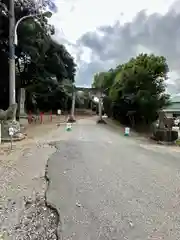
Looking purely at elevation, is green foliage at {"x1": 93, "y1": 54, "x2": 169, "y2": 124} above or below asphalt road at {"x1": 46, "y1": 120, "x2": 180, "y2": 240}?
above

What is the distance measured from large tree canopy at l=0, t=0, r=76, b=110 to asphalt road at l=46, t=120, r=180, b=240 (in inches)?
444

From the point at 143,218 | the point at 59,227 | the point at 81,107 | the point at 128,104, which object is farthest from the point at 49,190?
the point at 81,107

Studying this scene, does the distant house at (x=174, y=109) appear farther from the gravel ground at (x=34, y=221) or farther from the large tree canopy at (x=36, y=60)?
the gravel ground at (x=34, y=221)

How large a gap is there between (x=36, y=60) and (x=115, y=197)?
17945mm

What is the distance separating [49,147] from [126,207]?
547cm

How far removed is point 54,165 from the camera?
241 inches

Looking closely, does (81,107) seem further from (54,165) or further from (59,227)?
(59,227)

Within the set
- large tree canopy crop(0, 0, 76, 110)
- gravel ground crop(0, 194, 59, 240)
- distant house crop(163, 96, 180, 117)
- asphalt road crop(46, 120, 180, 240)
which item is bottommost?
gravel ground crop(0, 194, 59, 240)

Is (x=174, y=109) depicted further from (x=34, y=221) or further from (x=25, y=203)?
(x=34, y=221)

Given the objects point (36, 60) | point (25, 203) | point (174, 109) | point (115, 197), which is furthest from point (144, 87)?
point (174, 109)

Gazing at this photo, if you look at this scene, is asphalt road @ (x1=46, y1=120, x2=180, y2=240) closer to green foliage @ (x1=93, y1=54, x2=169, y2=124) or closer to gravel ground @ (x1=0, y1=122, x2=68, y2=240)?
gravel ground @ (x1=0, y1=122, x2=68, y2=240)

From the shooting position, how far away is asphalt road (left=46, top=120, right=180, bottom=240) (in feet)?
9.95

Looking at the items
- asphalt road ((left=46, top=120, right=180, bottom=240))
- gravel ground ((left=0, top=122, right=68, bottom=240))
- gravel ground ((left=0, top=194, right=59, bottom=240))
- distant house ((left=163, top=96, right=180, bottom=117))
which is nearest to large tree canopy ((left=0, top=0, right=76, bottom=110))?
gravel ground ((left=0, top=122, right=68, bottom=240))

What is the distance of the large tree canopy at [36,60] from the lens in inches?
635
